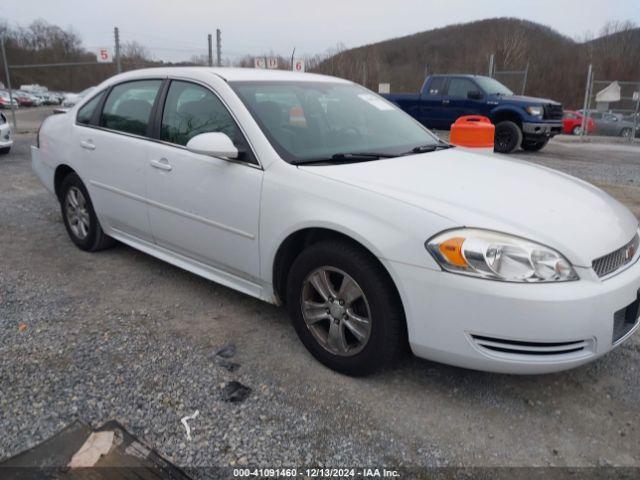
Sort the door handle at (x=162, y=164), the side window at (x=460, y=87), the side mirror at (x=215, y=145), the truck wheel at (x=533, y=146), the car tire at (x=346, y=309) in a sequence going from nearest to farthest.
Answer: the car tire at (x=346, y=309)
the side mirror at (x=215, y=145)
the door handle at (x=162, y=164)
the side window at (x=460, y=87)
the truck wheel at (x=533, y=146)

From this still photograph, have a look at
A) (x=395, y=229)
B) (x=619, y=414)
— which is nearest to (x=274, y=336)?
(x=395, y=229)

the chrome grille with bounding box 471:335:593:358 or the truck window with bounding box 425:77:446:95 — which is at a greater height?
the truck window with bounding box 425:77:446:95

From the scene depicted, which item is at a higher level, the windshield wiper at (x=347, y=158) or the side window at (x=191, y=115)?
the side window at (x=191, y=115)

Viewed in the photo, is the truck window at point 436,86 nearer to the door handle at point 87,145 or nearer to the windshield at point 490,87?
the windshield at point 490,87

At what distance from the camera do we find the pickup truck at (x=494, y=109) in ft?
39.9

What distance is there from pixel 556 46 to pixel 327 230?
157 feet

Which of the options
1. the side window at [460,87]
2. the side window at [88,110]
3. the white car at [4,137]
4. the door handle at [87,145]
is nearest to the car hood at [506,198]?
the door handle at [87,145]

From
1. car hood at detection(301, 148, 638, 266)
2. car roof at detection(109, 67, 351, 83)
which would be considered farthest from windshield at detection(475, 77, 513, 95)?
car hood at detection(301, 148, 638, 266)

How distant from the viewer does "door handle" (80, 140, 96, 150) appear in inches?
169

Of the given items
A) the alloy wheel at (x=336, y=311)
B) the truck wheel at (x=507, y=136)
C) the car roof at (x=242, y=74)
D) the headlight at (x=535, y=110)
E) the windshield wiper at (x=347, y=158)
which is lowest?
the alloy wheel at (x=336, y=311)

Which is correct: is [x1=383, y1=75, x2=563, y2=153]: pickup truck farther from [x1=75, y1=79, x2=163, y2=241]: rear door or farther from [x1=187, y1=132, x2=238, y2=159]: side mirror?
[x1=187, y1=132, x2=238, y2=159]: side mirror

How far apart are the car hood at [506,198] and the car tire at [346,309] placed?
0.36m

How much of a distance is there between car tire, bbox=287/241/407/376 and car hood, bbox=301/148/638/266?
0.36m

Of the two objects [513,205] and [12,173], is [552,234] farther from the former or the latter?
[12,173]
